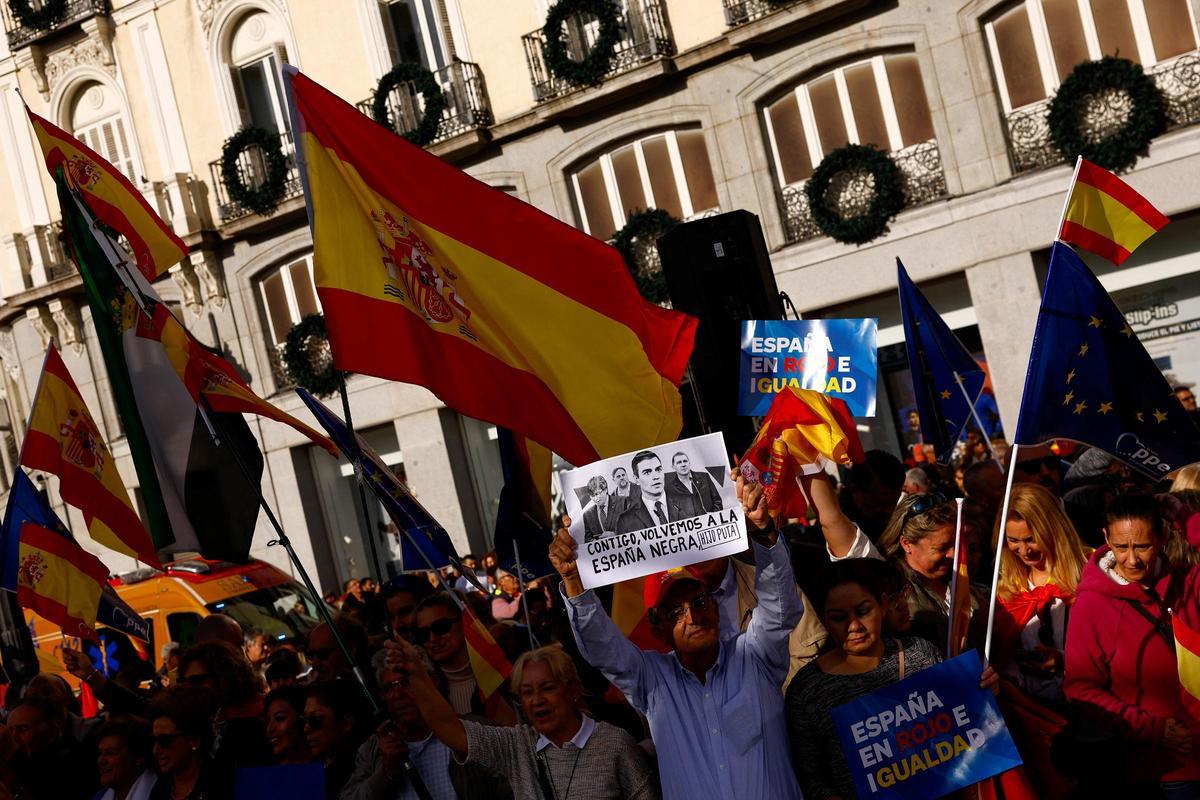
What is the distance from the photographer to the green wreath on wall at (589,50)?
19.7m

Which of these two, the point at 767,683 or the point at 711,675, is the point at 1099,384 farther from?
the point at 711,675

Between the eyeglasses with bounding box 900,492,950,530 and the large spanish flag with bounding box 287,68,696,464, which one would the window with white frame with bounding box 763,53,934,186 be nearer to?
the large spanish flag with bounding box 287,68,696,464

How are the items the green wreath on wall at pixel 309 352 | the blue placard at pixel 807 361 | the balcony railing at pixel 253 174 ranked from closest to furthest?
1. the blue placard at pixel 807 361
2. the green wreath on wall at pixel 309 352
3. the balcony railing at pixel 253 174

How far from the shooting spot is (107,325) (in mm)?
6426

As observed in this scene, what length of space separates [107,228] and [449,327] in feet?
6.97

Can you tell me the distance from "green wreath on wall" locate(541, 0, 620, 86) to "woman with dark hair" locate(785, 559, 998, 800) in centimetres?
1608

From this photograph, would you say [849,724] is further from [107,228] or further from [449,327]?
[107,228]

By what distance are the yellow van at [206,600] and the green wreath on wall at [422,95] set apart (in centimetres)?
846

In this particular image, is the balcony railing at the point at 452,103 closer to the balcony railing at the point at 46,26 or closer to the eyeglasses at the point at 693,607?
the balcony railing at the point at 46,26

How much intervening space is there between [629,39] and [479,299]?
14927 mm

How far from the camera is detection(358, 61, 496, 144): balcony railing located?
842 inches

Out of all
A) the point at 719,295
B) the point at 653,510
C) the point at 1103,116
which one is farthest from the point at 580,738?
the point at 1103,116

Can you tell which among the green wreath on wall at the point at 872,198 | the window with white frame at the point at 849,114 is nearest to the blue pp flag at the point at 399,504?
the green wreath on wall at the point at 872,198

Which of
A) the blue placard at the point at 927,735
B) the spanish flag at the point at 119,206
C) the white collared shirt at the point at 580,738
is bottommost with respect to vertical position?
the blue placard at the point at 927,735
